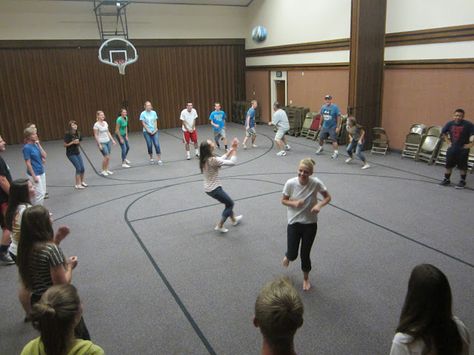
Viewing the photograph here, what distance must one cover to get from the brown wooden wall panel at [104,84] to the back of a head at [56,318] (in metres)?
16.9

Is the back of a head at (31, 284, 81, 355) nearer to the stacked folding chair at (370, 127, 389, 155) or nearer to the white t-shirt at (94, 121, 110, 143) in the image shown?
the white t-shirt at (94, 121, 110, 143)

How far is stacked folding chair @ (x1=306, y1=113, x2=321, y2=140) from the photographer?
15.1 meters

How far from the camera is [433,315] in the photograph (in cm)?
216

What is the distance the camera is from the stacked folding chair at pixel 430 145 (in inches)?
433

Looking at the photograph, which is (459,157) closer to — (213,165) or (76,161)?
(213,165)

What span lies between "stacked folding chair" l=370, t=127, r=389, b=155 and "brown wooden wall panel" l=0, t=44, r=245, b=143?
9.76m

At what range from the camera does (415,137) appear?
38.4 feet

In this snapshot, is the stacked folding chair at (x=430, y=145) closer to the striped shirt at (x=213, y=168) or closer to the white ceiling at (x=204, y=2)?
the striped shirt at (x=213, y=168)

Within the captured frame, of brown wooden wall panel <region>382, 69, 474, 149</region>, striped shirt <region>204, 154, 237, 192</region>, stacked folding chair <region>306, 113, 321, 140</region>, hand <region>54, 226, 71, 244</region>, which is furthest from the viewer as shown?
A: stacked folding chair <region>306, 113, 321, 140</region>

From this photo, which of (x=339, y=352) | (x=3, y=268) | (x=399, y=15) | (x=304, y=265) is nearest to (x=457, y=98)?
(x=399, y=15)

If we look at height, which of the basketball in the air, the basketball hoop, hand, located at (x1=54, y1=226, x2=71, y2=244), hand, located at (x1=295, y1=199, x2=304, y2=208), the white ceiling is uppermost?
the white ceiling

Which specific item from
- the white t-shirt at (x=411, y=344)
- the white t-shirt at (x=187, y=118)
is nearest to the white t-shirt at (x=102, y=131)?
the white t-shirt at (x=187, y=118)

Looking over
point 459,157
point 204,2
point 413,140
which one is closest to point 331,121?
point 413,140

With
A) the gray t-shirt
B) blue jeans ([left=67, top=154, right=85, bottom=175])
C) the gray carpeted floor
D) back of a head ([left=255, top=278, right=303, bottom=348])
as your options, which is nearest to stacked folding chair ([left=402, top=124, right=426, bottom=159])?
the gray carpeted floor
